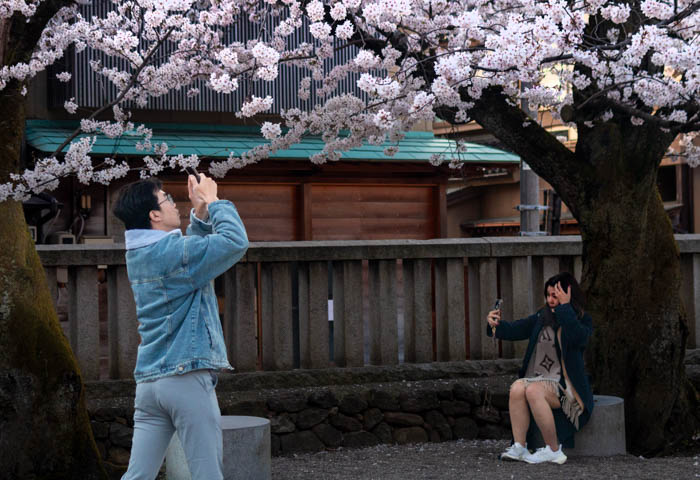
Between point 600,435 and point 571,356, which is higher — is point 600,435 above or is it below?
below

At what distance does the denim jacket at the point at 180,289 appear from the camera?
12.1 feet

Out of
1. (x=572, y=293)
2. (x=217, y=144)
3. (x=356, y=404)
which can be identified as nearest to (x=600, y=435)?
(x=572, y=293)

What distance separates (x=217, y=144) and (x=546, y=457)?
22.7ft

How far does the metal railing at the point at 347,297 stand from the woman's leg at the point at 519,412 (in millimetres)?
1783

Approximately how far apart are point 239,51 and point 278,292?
224cm

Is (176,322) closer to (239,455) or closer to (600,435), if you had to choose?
(239,455)

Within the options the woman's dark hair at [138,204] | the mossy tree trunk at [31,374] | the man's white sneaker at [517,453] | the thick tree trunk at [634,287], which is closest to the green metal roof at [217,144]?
the thick tree trunk at [634,287]

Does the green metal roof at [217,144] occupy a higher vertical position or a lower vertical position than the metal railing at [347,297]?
higher

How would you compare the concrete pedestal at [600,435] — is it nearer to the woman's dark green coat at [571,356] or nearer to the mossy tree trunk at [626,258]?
the woman's dark green coat at [571,356]

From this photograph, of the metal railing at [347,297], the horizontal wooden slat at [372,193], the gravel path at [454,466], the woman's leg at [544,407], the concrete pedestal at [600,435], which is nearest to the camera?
the gravel path at [454,466]

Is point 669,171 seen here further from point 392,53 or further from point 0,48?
point 0,48

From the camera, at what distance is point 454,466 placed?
21.8ft

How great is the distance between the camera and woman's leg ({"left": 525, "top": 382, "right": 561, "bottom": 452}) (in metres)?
6.37

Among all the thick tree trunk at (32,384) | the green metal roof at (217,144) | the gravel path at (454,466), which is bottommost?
the gravel path at (454,466)
